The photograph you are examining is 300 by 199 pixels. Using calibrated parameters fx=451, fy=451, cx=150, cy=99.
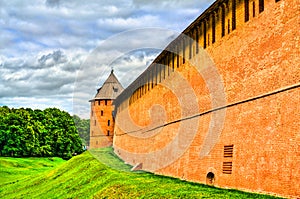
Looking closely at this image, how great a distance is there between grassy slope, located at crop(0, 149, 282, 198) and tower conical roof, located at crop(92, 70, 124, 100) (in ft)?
53.6

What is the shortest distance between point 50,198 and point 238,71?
35.9 feet

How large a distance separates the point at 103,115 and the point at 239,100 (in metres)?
32.5

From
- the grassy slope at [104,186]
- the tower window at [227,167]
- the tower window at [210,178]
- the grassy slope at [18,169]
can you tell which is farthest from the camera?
the grassy slope at [18,169]

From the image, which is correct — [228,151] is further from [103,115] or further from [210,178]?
[103,115]

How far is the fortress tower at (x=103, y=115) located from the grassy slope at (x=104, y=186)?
14.7 meters

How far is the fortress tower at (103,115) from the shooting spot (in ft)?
137

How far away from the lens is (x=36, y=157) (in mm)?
48094

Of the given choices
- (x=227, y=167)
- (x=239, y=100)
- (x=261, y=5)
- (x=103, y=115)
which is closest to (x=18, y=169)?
(x=103, y=115)

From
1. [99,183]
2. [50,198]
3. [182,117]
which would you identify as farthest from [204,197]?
[50,198]

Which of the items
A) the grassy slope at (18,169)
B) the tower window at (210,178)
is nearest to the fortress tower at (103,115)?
the grassy slope at (18,169)

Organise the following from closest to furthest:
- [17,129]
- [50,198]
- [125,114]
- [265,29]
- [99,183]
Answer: [265,29] < [99,183] < [50,198] < [125,114] < [17,129]

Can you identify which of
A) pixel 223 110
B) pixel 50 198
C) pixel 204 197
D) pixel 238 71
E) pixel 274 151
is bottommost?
pixel 50 198

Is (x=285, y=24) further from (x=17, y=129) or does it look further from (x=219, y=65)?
(x=17, y=129)

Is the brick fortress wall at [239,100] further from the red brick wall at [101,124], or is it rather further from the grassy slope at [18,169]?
the red brick wall at [101,124]
